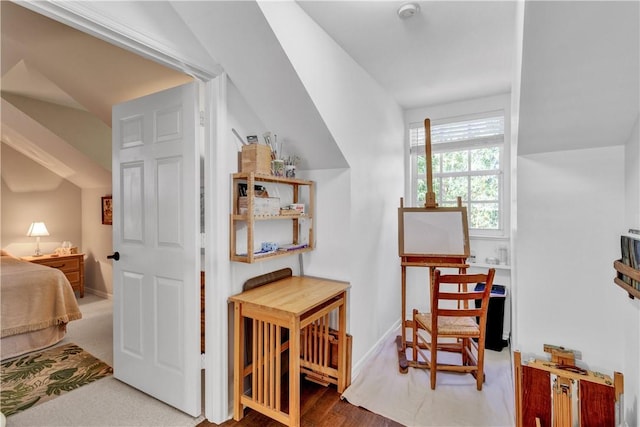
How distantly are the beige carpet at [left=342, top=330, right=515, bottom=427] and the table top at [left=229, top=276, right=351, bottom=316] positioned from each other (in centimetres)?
73

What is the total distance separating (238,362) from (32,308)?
2.35 m

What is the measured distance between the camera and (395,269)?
3404 millimetres

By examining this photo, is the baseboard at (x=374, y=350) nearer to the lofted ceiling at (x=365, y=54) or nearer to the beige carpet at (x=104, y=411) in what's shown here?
the beige carpet at (x=104, y=411)

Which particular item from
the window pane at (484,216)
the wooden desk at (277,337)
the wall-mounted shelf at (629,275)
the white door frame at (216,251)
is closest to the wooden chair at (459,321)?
the wooden desk at (277,337)

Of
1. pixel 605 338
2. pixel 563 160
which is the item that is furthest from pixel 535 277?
pixel 563 160

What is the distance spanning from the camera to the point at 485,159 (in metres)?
3.35

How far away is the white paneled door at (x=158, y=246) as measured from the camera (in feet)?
6.16

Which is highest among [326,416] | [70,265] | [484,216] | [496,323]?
[484,216]

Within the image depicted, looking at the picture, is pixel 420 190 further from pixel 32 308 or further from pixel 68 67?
pixel 32 308

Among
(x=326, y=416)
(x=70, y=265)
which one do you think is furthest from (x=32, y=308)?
(x=326, y=416)

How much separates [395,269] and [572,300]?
1.84 m

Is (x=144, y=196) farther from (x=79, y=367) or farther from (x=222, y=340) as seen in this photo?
(x=79, y=367)

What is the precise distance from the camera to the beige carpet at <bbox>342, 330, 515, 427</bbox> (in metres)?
1.91

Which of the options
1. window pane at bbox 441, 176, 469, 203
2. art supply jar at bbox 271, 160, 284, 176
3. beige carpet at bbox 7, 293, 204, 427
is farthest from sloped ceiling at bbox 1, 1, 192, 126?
window pane at bbox 441, 176, 469, 203
